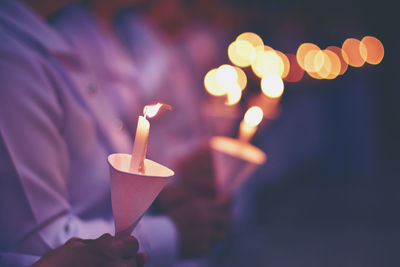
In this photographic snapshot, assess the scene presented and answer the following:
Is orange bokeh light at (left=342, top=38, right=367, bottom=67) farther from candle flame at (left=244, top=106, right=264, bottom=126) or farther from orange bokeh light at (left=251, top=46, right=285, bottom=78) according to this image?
candle flame at (left=244, top=106, right=264, bottom=126)

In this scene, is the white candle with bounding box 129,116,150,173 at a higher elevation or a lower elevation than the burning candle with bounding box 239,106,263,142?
lower

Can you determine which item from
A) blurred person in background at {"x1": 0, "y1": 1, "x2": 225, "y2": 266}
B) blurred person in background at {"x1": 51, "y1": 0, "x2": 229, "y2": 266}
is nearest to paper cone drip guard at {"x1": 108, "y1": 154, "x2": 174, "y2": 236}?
blurred person in background at {"x1": 0, "y1": 1, "x2": 225, "y2": 266}

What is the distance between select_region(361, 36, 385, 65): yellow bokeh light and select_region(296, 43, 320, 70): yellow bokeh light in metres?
0.87

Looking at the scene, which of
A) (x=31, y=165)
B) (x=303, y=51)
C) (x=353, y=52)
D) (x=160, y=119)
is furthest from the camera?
(x=353, y=52)

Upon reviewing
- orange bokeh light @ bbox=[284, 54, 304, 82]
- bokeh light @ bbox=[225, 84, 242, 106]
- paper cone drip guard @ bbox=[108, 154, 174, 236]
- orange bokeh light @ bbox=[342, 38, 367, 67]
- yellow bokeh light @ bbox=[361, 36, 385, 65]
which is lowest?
paper cone drip guard @ bbox=[108, 154, 174, 236]

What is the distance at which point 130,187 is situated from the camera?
1.36 ft

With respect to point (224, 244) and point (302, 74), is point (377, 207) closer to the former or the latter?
point (302, 74)

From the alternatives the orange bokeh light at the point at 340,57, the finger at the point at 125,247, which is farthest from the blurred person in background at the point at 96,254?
the orange bokeh light at the point at 340,57

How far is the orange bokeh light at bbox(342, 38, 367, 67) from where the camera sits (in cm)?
377

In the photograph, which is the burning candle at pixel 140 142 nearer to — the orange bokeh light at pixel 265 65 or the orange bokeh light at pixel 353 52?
the orange bokeh light at pixel 265 65

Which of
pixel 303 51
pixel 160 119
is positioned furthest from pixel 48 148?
pixel 303 51

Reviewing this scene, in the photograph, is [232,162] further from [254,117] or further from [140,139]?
[140,139]

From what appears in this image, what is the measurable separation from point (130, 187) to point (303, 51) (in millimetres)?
3577

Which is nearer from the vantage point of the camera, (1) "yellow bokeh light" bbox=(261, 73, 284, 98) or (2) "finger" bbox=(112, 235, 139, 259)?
(2) "finger" bbox=(112, 235, 139, 259)
